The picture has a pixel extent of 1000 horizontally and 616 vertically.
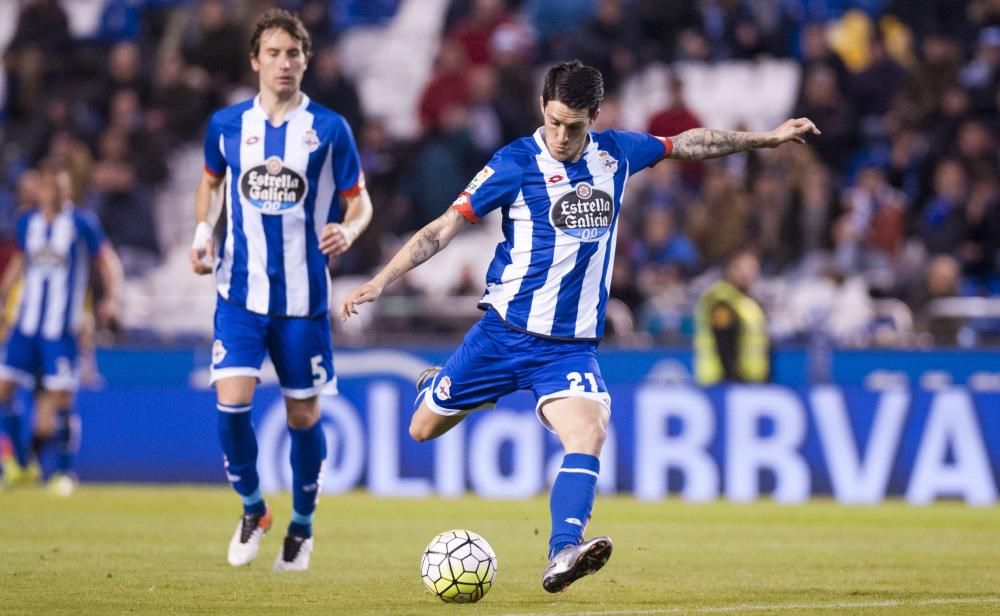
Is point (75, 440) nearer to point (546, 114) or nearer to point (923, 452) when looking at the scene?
point (923, 452)


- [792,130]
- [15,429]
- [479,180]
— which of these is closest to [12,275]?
[15,429]

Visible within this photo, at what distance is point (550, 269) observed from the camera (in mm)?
7695

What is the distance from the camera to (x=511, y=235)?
782 centimetres

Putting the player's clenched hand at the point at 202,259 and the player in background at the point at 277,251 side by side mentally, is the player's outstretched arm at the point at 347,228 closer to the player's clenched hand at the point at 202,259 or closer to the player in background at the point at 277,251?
the player in background at the point at 277,251

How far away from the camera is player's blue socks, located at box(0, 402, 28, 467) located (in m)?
15.2

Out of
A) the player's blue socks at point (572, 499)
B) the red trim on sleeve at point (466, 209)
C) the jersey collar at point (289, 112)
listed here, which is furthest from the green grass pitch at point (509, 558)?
the jersey collar at point (289, 112)

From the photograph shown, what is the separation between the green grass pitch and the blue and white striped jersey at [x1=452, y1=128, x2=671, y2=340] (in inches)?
51.0

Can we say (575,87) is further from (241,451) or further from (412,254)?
(241,451)

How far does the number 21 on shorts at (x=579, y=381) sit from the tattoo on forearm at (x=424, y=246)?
2.73 ft

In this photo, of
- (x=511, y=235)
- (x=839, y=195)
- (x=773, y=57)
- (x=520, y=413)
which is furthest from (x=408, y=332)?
(x=511, y=235)

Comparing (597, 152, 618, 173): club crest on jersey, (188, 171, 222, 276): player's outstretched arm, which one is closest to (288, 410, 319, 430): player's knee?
(188, 171, 222, 276): player's outstretched arm

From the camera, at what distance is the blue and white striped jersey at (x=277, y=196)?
28.9 feet

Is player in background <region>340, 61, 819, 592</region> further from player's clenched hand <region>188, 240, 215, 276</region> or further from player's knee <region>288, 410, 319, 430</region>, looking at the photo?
player's clenched hand <region>188, 240, 215, 276</region>

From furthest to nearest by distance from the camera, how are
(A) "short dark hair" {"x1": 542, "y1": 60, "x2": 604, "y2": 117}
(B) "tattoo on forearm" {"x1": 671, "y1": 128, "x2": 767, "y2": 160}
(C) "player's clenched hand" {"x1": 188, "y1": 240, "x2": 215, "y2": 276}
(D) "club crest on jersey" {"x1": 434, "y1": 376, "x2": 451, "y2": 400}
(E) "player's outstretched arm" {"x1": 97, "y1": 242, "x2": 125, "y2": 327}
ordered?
(E) "player's outstretched arm" {"x1": 97, "y1": 242, "x2": 125, "y2": 327}, (C) "player's clenched hand" {"x1": 188, "y1": 240, "x2": 215, "y2": 276}, (B) "tattoo on forearm" {"x1": 671, "y1": 128, "x2": 767, "y2": 160}, (D) "club crest on jersey" {"x1": 434, "y1": 376, "x2": 451, "y2": 400}, (A) "short dark hair" {"x1": 542, "y1": 60, "x2": 604, "y2": 117}
